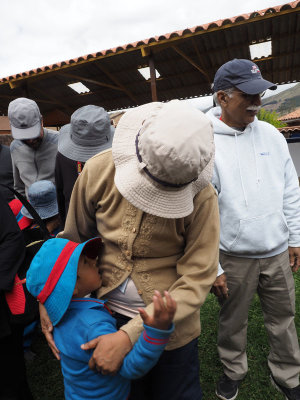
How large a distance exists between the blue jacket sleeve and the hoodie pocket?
1.04 m

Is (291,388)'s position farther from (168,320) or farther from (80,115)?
(80,115)

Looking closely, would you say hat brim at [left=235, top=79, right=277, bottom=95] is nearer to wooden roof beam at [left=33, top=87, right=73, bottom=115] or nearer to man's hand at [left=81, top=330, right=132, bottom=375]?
man's hand at [left=81, top=330, right=132, bottom=375]

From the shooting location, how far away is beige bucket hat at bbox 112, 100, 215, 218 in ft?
2.72

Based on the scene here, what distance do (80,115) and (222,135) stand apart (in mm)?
1023

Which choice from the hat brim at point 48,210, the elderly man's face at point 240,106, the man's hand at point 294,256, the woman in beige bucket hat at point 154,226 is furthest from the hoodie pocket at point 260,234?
the hat brim at point 48,210

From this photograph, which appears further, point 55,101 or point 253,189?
point 55,101

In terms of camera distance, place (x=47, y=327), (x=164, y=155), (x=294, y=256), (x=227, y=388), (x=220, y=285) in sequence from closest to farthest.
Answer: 1. (x=164, y=155)
2. (x=47, y=327)
3. (x=220, y=285)
4. (x=294, y=256)
5. (x=227, y=388)

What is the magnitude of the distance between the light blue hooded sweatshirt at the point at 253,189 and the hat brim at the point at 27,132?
1.59 meters

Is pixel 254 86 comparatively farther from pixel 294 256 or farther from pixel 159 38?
pixel 159 38

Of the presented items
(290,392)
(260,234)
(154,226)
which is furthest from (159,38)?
(290,392)

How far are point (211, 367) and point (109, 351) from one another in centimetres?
178

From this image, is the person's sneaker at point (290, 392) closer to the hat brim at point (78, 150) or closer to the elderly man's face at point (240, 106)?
the elderly man's face at point (240, 106)

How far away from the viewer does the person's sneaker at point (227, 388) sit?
211 centimetres

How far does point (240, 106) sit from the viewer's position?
1859 mm
